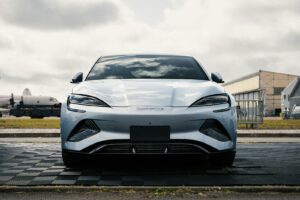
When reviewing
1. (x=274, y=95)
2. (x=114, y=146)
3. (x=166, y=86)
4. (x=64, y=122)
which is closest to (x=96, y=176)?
(x=114, y=146)

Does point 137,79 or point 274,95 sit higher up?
point 137,79

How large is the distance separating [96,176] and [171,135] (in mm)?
966

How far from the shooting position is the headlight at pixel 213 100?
17.8 ft

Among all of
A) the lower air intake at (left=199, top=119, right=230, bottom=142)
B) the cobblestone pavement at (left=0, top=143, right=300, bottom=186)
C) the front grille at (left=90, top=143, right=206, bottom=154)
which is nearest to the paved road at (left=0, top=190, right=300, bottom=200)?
the cobblestone pavement at (left=0, top=143, right=300, bottom=186)

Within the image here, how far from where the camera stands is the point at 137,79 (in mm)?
6125

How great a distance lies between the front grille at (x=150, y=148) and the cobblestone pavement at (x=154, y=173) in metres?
0.28

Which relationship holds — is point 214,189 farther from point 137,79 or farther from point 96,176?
point 137,79

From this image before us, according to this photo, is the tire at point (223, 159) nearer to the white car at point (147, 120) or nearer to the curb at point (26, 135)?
the white car at point (147, 120)

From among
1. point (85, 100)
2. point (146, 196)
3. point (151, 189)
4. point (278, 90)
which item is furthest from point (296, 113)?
point (146, 196)

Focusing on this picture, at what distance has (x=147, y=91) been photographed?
555 cm

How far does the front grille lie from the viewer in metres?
5.20

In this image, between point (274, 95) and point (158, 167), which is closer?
point (158, 167)

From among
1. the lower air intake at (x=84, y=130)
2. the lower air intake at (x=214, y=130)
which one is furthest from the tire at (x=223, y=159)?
the lower air intake at (x=84, y=130)

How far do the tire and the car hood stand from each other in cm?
80
